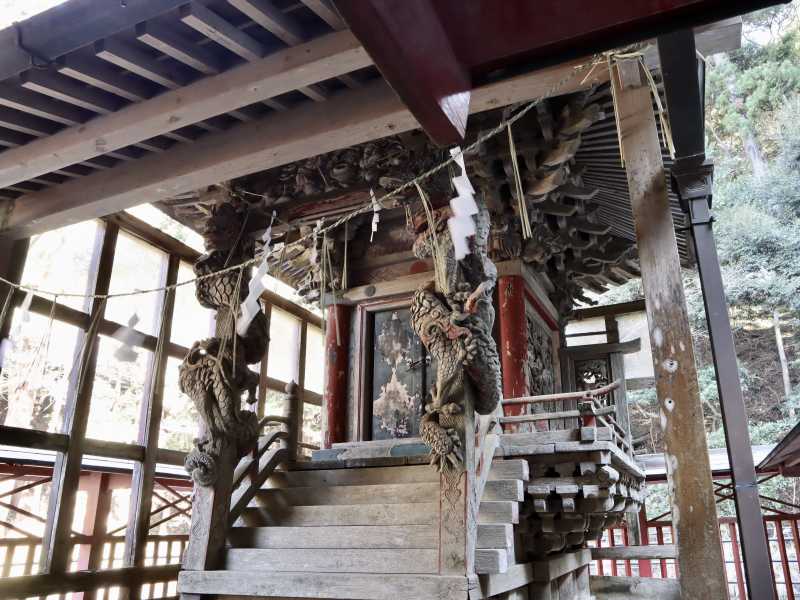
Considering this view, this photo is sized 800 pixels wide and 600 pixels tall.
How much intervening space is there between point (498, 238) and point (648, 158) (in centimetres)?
401

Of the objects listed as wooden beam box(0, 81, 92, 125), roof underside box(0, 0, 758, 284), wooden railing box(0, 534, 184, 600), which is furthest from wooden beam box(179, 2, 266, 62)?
wooden railing box(0, 534, 184, 600)

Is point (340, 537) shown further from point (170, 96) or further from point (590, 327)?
point (590, 327)

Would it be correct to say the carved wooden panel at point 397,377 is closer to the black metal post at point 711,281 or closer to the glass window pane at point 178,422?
the black metal post at point 711,281

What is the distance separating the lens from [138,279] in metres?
9.15

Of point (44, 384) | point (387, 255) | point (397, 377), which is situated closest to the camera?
point (397, 377)

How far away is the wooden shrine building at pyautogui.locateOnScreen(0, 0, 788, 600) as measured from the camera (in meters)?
2.74

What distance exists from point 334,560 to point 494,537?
1308 millimetres

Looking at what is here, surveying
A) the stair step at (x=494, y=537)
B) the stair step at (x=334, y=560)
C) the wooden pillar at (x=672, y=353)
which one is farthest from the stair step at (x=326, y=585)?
the wooden pillar at (x=672, y=353)

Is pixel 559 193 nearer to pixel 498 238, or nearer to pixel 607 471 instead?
pixel 498 238

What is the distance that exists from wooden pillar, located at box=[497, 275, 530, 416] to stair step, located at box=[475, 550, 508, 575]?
2999mm

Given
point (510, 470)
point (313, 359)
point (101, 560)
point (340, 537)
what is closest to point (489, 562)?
point (510, 470)

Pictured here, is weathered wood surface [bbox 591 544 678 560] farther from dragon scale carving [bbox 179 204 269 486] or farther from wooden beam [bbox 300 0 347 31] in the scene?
wooden beam [bbox 300 0 347 31]

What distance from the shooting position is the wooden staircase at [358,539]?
444cm

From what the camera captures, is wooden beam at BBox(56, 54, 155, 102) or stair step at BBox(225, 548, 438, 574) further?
stair step at BBox(225, 548, 438, 574)
